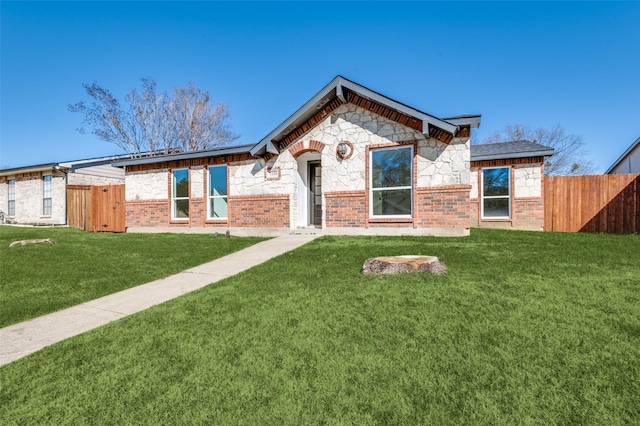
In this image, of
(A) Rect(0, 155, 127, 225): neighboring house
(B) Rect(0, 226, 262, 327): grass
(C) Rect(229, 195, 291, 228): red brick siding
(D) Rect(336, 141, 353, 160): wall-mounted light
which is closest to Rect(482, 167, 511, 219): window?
(D) Rect(336, 141, 353, 160): wall-mounted light

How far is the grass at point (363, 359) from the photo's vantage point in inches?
82.3

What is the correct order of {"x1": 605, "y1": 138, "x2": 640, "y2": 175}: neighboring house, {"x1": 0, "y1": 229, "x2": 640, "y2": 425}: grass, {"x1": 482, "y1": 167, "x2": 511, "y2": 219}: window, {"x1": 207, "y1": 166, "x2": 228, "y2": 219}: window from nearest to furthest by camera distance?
{"x1": 0, "y1": 229, "x2": 640, "y2": 425}: grass < {"x1": 207, "y1": 166, "x2": 228, "y2": 219}: window < {"x1": 482, "y1": 167, "x2": 511, "y2": 219}: window < {"x1": 605, "y1": 138, "x2": 640, "y2": 175}: neighboring house

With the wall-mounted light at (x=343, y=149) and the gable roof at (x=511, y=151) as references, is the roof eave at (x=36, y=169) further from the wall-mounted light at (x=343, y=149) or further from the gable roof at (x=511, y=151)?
the gable roof at (x=511, y=151)

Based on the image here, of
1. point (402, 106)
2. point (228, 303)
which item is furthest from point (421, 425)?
point (402, 106)

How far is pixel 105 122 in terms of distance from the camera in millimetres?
24859

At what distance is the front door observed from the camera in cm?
1145

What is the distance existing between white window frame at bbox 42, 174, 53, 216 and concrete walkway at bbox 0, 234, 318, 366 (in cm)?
1758

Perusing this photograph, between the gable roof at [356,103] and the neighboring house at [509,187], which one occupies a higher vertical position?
the gable roof at [356,103]

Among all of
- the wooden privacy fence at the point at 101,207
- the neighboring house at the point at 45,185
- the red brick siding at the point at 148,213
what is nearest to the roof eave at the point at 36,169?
the neighboring house at the point at 45,185

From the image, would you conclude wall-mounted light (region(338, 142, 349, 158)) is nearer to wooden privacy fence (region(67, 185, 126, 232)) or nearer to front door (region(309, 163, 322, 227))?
front door (region(309, 163, 322, 227))

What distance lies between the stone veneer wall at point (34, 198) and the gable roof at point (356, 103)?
48.4 ft

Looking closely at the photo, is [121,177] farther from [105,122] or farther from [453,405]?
[453,405]

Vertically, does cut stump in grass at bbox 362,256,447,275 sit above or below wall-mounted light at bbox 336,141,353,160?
below

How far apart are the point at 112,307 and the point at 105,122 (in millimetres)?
26602
